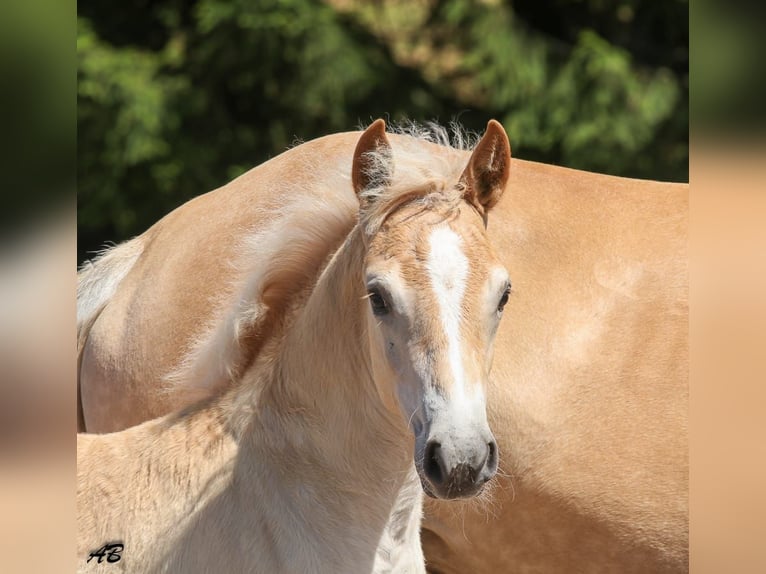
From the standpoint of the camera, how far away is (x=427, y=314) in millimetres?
1881

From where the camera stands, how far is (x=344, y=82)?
268 inches

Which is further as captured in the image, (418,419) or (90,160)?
(90,160)

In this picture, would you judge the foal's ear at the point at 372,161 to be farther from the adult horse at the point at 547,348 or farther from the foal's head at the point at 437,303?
the adult horse at the point at 547,348

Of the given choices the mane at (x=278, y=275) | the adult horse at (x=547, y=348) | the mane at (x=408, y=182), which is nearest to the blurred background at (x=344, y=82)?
the adult horse at (x=547, y=348)

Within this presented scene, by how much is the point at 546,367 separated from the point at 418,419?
1.08 metres

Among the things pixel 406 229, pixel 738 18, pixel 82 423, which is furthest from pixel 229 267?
pixel 738 18

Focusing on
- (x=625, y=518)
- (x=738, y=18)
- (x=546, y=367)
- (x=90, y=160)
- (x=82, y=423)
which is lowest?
(x=90, y=160)

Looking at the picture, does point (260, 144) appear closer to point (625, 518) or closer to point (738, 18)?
point (625, 518)

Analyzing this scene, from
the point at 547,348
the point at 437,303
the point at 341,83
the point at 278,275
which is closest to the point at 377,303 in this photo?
the point at 437,303

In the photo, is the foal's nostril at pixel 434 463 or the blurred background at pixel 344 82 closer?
the foal's nostril at pixel 434 463

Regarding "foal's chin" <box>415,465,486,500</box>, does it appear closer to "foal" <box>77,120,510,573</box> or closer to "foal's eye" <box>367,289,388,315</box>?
"foal" <box>77,120,510,573</box>

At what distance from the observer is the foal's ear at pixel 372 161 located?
6.98 feet

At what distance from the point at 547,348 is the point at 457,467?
3.93 feet

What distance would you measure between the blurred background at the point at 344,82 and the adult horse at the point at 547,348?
3.49 metres
